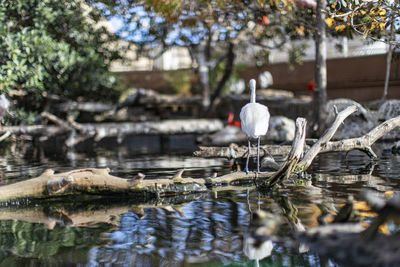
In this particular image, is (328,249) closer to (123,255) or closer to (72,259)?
(123,255)

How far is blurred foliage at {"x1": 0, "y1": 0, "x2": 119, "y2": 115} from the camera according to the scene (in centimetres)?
1388

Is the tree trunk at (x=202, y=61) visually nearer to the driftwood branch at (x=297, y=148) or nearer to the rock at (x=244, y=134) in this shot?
the rock at (x=244, y=134)

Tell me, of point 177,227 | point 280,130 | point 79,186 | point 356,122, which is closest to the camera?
point 177,227

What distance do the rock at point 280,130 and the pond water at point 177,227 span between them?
25.3 ft

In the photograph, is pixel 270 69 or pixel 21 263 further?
pixel 270 69

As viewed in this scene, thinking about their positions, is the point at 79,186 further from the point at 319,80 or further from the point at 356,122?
the point at 356,122

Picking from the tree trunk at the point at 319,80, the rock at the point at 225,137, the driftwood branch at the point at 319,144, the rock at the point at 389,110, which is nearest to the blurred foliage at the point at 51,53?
the rock at the point at 225,137

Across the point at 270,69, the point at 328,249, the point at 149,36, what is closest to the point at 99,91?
the point at 149,36

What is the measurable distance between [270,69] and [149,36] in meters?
7.62

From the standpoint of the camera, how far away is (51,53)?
1473 cm

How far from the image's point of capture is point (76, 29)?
54.6ft

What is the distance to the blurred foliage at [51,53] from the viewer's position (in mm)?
13875

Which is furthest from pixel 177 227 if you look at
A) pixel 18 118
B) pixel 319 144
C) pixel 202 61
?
pixel 202 61

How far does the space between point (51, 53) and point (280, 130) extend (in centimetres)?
772
